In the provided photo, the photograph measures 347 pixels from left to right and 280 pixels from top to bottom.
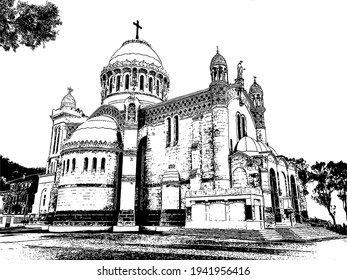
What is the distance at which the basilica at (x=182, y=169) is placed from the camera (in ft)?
71.7

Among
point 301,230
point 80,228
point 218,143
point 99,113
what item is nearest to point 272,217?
point 301,230

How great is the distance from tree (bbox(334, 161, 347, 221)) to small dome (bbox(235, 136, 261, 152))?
80.7ft

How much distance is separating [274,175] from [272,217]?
4.01 meters

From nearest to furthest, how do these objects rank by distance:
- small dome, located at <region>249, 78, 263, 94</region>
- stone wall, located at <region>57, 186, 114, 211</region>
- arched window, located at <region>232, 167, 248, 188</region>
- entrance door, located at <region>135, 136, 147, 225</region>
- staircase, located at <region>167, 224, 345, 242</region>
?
staircase, located at <region>167, 224, 345, 242</region>, arched window, located at <region>232, 167, 248, 188</region>, stone wall, located at <region>57, 186, 114, 211</region>, entrance door, located at <region>135, 136, 147, 225</region>, small dome, located at <region>249, 78, 263, 94</region>

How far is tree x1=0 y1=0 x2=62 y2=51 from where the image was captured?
10.1 metres

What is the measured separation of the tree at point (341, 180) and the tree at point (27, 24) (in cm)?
4308

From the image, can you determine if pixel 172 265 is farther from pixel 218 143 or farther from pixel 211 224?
pixel 218 143

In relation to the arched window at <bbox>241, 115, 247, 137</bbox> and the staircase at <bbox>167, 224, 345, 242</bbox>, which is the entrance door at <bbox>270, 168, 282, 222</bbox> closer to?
the staircase at <bbox>167, 224, 345, 242</bbox>

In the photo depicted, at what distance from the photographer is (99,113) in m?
33.8

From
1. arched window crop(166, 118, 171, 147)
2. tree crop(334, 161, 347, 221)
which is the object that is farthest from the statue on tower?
tree crop(334, 161, 347, 221)

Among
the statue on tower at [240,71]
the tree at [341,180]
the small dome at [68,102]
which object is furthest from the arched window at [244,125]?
the tree at [341,180]

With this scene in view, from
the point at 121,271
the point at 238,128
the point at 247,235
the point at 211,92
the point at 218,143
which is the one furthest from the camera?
the point at 238,128

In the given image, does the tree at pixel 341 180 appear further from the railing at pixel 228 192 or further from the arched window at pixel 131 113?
the arched window at pixel 131 113

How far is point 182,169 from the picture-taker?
25781 millimetres
